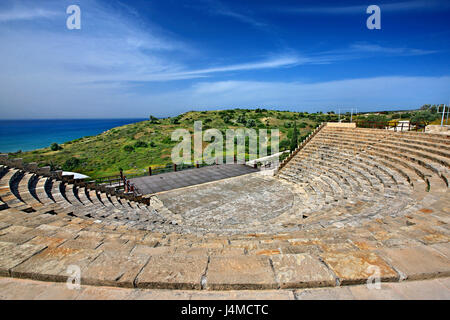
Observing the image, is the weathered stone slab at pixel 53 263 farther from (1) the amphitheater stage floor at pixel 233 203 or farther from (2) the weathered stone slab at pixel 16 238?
(1) the amphitheater stage floor at pixel 233 203

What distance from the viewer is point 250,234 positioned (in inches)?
219

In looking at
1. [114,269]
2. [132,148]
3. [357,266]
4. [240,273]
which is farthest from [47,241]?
[132,148]

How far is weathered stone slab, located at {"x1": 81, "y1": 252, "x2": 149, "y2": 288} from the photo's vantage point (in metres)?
2.37

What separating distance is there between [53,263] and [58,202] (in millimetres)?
6034

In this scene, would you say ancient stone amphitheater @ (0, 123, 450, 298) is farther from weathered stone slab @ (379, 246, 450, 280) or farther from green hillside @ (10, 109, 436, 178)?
green hillside @ (10, 109, 436, 178)

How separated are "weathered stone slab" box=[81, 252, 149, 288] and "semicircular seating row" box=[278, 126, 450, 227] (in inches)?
203

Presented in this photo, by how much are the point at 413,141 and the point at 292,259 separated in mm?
14772

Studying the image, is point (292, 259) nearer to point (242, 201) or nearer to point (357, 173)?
point (242, 201)

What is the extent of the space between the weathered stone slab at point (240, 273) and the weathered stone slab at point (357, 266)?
814 millimetres

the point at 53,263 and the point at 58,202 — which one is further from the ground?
the point at 53,263

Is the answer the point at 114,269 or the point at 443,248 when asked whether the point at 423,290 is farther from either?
the point at 114,269

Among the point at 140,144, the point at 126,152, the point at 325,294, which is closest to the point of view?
the point at 325,294

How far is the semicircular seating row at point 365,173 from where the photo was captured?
695 centimetres
